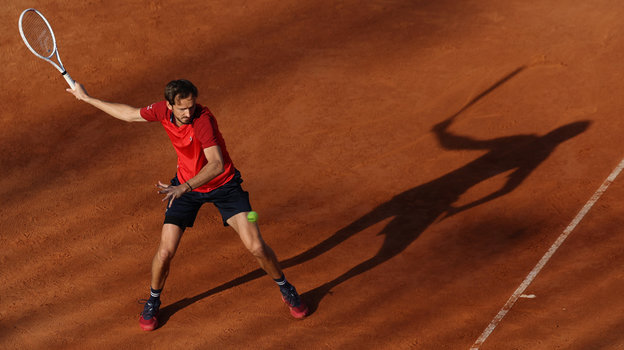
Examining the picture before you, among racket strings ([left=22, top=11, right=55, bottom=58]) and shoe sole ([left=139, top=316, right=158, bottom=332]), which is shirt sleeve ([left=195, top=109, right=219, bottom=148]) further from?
racket strings ([left=22, top=11, right=55, bottom=58])

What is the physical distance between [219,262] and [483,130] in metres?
4.19

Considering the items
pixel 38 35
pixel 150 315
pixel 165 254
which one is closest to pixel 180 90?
pixel 165 254

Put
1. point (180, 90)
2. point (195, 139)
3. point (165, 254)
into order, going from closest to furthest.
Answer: point (180, 90) → point (195, 139) → point (165, 254)

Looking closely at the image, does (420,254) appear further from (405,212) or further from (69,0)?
(69,0)

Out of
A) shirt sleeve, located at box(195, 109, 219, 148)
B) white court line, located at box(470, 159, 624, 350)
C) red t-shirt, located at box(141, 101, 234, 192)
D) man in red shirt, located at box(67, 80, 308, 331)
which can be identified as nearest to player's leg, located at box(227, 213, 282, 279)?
man in red shirt, located at box(67, 80, 308, 331)

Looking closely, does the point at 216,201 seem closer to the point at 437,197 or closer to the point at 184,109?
the point at 184,109

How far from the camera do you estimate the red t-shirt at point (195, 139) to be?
702 centimetres

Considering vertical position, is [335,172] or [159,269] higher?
[159,269]

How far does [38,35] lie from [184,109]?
2.63 metres

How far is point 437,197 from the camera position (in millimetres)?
9562

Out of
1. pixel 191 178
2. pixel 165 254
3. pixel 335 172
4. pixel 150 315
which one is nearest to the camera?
pixel 191 178

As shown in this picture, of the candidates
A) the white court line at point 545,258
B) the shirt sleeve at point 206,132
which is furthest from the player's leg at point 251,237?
the white court line at point 545,258

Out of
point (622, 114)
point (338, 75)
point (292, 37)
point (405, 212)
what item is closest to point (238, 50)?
point (292, 37)

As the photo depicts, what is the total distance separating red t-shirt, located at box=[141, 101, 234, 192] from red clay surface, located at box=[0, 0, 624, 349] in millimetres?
1506
